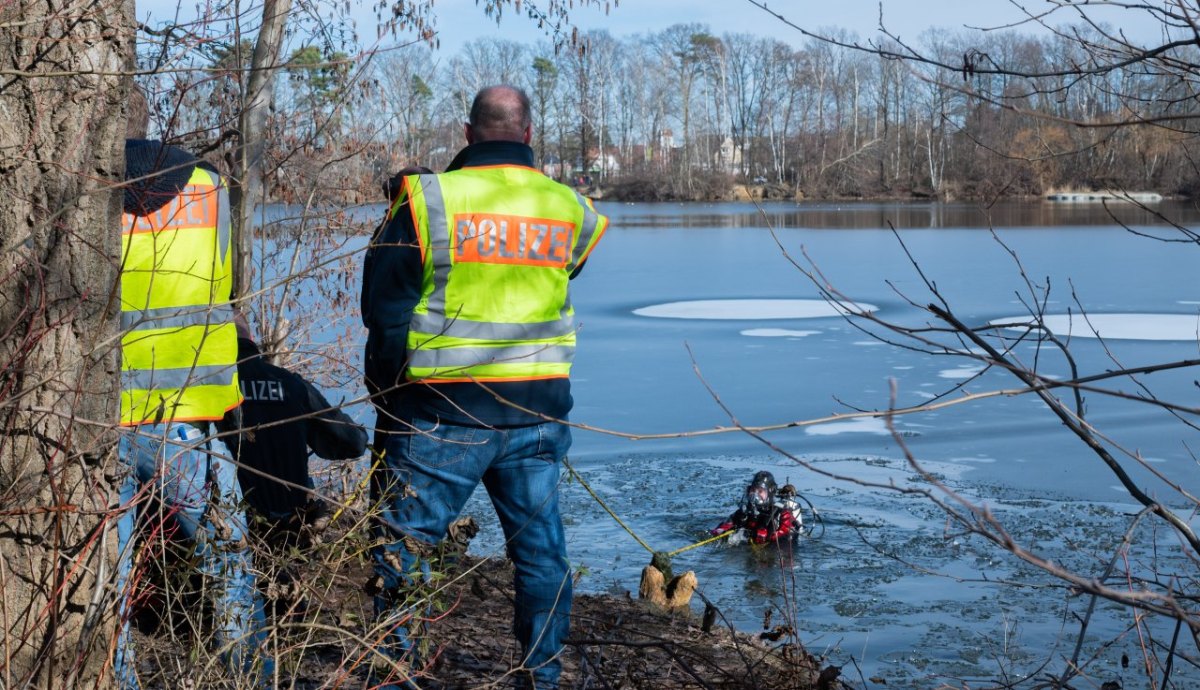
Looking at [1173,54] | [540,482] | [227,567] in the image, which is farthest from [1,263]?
[1173,54]

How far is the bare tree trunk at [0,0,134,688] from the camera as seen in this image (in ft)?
7.60

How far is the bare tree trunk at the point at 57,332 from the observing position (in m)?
2.32

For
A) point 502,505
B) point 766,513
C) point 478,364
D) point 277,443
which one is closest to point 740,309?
point 766,513

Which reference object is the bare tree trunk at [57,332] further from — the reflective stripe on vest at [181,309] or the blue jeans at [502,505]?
the blue jeans at [502,505]

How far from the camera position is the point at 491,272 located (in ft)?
10.8

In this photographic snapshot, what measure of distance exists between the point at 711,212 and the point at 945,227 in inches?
649

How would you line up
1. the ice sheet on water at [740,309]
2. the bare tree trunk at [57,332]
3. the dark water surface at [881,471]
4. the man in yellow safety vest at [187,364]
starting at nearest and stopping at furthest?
1. the bare tree trunk at [57,332]
2. the man in yellow safety vest at [187,364]
3. the dark water surface at [881,471]
4. the ice sheet on water at [740,309]

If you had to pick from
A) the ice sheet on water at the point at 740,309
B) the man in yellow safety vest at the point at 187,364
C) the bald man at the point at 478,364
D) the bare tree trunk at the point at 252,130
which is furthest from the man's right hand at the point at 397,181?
the ice sheet on water at the point at 740,309

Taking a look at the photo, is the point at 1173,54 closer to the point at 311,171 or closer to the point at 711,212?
the point at 311,171

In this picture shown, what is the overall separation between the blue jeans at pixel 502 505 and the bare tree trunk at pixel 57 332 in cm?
85

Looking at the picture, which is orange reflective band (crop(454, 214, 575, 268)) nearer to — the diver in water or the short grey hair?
the short grey hair

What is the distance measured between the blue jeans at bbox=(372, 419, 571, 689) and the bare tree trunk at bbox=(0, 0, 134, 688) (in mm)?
848

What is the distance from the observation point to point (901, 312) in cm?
1476

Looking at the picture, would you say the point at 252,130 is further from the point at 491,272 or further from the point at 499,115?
the point at 491,272
